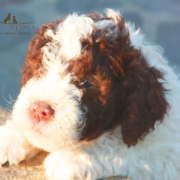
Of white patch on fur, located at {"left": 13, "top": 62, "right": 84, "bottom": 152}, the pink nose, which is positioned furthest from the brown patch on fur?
the pink nose

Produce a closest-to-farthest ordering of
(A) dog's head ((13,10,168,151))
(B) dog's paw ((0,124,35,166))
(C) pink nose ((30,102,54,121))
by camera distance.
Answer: (C) pink nose ((30,102,54,121)) → (A) dog's head ((13,10,168,151)) → (B) dog's paw ((0,124,35,166))

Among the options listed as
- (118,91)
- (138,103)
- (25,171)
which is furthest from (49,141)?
(138,103)

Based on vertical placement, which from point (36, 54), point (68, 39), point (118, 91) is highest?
point (68, 39)

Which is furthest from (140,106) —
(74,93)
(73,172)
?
(73,172)

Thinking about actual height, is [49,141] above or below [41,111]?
below

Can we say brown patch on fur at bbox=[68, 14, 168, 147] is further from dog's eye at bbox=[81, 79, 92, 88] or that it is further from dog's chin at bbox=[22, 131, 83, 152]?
dog's chin at bbox=[22, 131, 83, 152]

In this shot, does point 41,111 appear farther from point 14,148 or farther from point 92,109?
point 14,148
